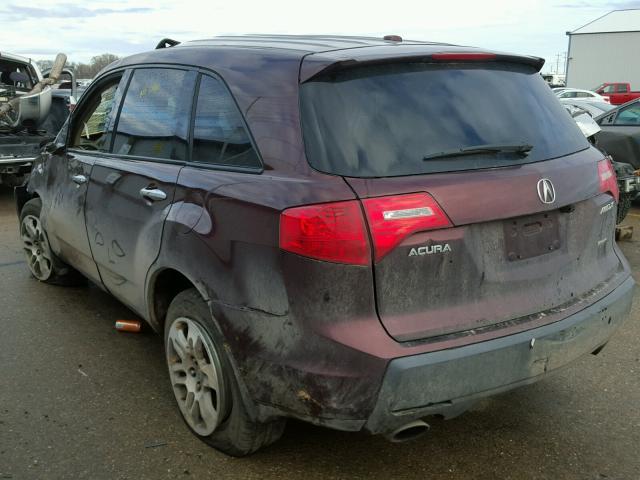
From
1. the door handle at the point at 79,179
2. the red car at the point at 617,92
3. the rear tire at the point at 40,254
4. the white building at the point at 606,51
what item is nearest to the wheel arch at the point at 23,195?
the rear tire at the point at 40,254

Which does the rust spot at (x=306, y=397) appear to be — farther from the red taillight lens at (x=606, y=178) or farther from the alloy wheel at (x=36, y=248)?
the alloy wheel at (x=36, y=248)

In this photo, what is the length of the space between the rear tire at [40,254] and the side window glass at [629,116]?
269 inches

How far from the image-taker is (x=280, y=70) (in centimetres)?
276

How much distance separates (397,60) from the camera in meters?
2.72

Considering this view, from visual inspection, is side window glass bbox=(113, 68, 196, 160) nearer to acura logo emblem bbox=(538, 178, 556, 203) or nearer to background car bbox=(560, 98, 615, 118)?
acura logo emblem bbox=(538, 178, 556, 203)

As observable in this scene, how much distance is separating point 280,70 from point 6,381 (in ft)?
7.81

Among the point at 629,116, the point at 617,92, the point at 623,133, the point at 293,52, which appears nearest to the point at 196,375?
the point at 293,52

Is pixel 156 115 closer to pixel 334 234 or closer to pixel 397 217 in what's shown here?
pixel 334 234

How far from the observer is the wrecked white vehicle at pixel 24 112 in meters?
9.13

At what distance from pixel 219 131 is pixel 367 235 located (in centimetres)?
98

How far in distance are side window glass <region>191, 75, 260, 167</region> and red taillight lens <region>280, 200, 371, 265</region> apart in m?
0.44

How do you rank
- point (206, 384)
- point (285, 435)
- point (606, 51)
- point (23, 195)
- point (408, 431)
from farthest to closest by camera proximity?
point (606, 51) → point (23, 195) → point (285, 435) → point (206, 384) → point (408, 431)

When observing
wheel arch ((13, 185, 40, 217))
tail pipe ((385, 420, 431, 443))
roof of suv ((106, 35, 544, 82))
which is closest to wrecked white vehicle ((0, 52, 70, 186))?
wheel arch ((13, 185, 40, 217))

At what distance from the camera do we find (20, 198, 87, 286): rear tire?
203 inches
